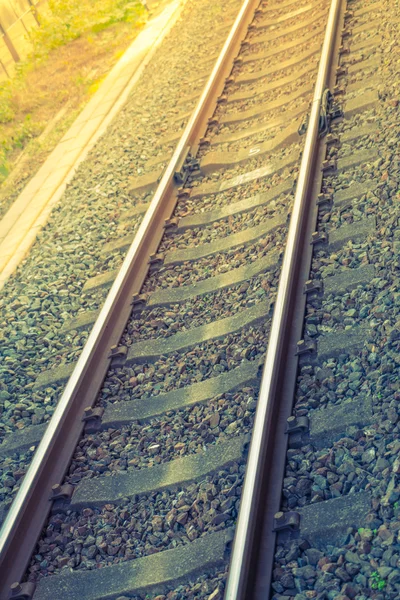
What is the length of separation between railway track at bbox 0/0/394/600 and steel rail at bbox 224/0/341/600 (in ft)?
0.04

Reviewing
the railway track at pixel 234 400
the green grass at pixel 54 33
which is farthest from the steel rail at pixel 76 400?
the green grass at pixel 54 33

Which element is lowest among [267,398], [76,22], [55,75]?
[267,398]

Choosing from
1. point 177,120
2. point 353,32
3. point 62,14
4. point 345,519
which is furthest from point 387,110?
point 62,14

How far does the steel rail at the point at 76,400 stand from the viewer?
4031mm

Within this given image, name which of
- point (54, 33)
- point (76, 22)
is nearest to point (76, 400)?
point (54, 33)

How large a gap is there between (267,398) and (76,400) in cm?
136

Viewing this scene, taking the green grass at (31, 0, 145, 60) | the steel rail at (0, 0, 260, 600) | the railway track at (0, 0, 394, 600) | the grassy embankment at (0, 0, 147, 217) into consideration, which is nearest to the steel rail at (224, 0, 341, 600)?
the railway track at (0, 0, 394, 600)

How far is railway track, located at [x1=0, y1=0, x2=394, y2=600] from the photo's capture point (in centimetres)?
349

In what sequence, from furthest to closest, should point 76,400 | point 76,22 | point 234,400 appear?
point 76,22, point 76,400, point 234,400

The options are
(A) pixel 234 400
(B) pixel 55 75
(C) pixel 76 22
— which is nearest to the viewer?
(A) pixel 234 400

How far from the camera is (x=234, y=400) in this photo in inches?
171

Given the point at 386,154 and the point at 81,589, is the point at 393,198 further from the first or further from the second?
the point at 81,589

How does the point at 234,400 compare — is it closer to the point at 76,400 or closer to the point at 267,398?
the point at 267,398

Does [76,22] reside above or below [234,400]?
above
